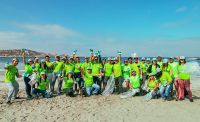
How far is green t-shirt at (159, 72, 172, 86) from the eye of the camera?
36.2 feet

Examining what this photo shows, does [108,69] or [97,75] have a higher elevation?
[108,69]

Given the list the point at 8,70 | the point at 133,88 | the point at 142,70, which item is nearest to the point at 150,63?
the point at 142,70

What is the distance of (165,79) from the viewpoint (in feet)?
36.4

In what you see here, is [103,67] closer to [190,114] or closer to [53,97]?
[53,97]

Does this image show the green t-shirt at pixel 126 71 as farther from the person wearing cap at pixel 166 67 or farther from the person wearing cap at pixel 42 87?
the person wearing cap at pixel 42 87

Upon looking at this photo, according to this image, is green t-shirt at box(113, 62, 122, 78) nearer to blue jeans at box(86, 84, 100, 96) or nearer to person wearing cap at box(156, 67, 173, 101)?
blue jeans at box(86, 84, 100, 96)

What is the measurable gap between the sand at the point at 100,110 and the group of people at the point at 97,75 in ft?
1.91

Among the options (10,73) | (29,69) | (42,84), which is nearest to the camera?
(10,73)

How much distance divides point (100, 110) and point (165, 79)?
3.32m

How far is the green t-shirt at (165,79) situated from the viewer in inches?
435

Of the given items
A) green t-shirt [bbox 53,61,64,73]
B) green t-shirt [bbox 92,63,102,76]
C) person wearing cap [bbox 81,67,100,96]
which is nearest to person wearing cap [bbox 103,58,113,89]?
green t-shirt [bbox 92,63,102,76]

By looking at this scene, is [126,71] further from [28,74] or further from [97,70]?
[28,74]

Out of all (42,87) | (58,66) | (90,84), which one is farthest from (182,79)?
(42,87)

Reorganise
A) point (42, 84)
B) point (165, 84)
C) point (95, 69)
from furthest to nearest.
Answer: point (95, 69)
point (42, 84)
point (165, 84)
